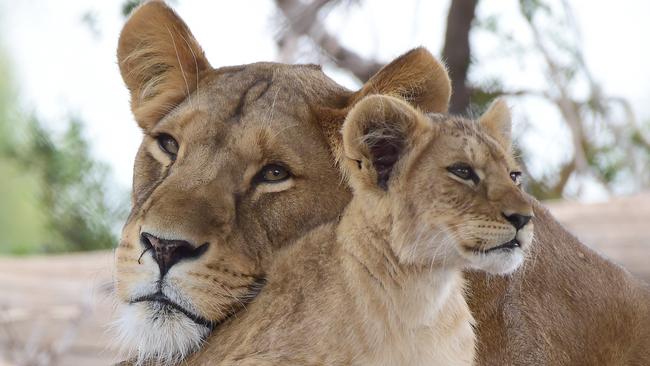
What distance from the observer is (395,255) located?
227 centimetres

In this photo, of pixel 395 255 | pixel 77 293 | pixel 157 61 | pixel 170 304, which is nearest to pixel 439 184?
pixel 395 255

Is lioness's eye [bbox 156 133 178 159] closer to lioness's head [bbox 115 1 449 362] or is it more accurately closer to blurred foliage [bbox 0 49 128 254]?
lioness's head [bbox 115 1 449 362]

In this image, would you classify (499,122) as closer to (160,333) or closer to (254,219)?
(254,219)

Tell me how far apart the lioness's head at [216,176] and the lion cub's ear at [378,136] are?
0.80 feet

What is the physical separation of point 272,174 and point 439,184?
1.63ft

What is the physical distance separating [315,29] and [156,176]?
193 cm

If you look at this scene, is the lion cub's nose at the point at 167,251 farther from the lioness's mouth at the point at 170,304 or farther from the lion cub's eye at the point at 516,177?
the lion cub's eye at the point at 516,177

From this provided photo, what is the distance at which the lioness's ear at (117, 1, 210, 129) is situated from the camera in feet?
9.66

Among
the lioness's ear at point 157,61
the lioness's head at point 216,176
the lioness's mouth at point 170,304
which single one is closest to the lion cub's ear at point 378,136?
the lioness's head at point 216,176

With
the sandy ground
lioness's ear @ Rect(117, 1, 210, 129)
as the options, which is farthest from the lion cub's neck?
the sandy ground

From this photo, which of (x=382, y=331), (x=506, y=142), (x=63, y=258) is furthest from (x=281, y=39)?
(x=63, y=258)

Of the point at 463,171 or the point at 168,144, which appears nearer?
the point at 463,171

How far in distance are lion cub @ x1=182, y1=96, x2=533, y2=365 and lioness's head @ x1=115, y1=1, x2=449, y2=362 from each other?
0.10m

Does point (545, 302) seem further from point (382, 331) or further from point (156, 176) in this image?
point (156, 176)
